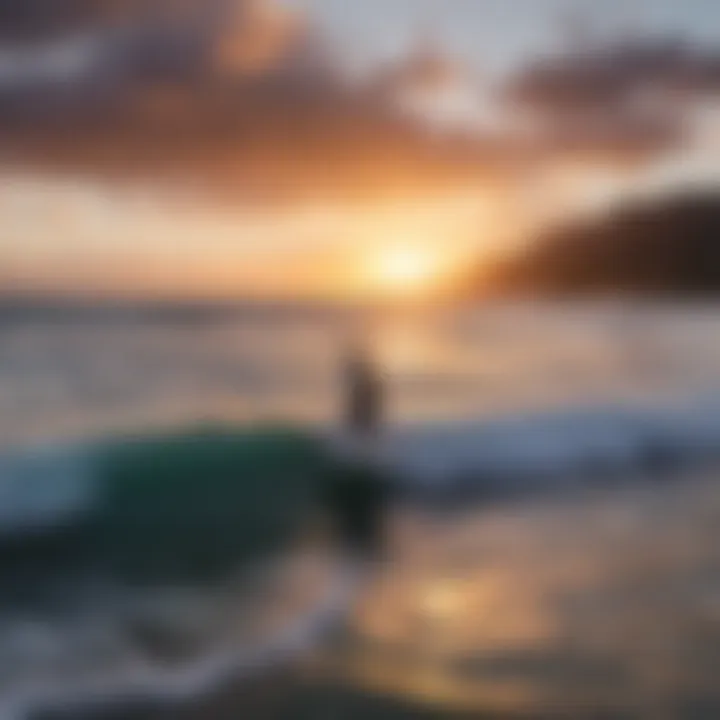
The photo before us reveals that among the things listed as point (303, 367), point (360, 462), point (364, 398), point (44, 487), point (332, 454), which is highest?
point (303, 367)

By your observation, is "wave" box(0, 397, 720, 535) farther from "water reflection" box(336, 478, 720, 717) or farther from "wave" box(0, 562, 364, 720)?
"wave" box(0, 562, 364, 720)

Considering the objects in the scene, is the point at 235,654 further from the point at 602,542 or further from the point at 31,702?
the point at 602,542

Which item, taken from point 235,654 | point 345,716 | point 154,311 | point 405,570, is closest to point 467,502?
point 405,570

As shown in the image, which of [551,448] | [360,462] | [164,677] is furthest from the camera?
[551,448]

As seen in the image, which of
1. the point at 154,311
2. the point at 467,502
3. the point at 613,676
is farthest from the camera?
the point at 154,311

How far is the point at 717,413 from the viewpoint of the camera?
37.5ft

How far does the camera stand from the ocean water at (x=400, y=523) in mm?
3814

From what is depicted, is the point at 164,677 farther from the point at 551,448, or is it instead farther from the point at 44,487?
the point at 551,448

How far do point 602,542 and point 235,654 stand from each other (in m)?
2.42

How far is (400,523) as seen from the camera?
6.85m

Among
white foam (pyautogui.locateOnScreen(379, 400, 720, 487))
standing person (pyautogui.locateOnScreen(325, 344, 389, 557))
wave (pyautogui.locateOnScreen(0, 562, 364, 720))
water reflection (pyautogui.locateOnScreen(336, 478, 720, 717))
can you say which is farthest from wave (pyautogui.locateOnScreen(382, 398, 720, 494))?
wave (pyautogui.locateOnScreen(0, 562, 364, 720))

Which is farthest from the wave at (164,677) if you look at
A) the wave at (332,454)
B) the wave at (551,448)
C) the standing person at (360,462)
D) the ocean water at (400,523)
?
the wave at (551,448)

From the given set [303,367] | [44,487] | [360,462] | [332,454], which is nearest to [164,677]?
[44,487]

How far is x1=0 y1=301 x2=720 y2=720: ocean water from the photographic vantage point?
3.81 m
